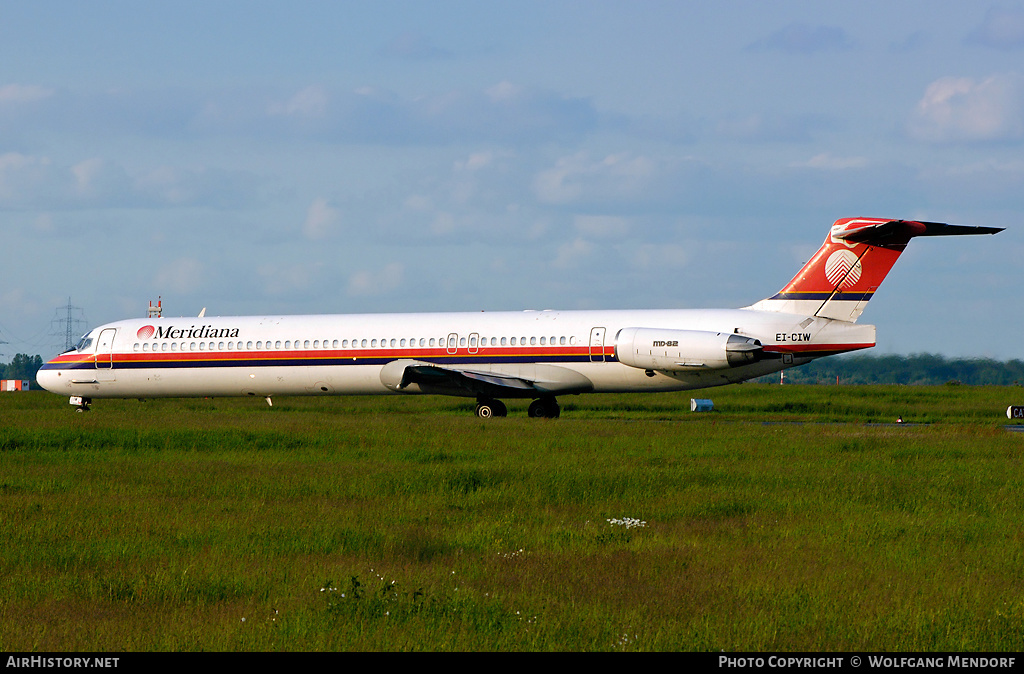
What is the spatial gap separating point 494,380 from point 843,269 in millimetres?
9442

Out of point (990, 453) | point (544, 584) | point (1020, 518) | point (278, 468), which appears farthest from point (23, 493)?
point (990, 453)

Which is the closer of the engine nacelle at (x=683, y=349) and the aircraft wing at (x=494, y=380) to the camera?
the engine nacelle at (x=683, y=349)

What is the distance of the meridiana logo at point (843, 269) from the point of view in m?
26.9

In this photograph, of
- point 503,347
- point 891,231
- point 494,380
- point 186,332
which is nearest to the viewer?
point 891,231

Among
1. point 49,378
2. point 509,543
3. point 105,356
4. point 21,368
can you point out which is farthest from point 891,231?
point 21,368

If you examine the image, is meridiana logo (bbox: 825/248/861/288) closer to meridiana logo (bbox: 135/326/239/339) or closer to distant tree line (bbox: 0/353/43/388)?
meridiana logo (bbox: 135/326/239/339)

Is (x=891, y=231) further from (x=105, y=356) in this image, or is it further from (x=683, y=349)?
(x=105, y=356)

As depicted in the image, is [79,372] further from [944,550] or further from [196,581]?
[944,550]

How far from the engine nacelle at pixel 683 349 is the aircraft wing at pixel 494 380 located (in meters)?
1.63

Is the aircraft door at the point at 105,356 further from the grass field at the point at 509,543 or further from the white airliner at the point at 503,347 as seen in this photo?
the grass field at the point at 509,543

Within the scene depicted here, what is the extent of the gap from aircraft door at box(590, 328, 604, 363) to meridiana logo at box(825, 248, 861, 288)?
594cm

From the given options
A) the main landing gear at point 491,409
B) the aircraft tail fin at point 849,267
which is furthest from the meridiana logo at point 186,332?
the aircraft tail fin at point 849,267

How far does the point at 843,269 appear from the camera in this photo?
1061 inches

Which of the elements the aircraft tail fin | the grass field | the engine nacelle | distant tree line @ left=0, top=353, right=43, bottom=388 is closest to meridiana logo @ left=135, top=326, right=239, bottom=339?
the grass field
